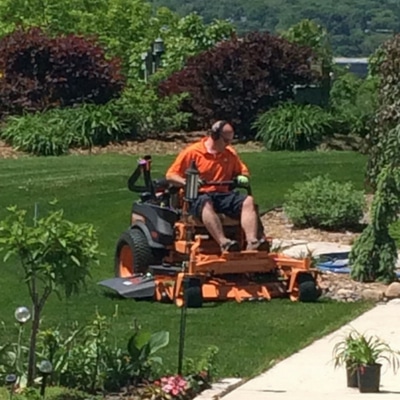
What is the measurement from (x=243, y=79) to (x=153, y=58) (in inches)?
392

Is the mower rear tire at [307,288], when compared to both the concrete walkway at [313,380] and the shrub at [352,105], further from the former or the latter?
the shrub at [352,105]

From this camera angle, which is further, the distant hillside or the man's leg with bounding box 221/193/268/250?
the distant hillside

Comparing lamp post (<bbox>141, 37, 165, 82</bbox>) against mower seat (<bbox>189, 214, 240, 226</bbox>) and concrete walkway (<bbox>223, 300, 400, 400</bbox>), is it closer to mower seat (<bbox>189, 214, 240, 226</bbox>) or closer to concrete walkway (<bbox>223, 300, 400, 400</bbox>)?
mower seat (<bbox>189, 214, 240, 226</bbox>)

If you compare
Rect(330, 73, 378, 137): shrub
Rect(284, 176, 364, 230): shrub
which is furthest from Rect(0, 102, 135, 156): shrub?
Rect(284, 176, 364, 230): shrub

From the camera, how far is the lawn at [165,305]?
8.95m

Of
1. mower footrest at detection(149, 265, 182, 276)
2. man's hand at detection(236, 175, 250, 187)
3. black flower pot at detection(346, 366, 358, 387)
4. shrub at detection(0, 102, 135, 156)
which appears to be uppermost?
man's hand at detection(236, 175, 250, 187)

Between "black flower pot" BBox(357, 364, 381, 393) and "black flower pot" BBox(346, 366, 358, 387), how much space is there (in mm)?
57

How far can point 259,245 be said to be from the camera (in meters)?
10.5

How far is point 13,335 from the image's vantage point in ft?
29.2

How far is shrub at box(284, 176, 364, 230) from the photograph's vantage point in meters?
14.5

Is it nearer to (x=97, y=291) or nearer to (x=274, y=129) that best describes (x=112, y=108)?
(x=274, y=129)

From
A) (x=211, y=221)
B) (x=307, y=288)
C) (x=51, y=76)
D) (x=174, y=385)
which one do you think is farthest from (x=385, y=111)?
(x=51, y=76)

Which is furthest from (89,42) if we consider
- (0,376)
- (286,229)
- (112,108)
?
(0,376)

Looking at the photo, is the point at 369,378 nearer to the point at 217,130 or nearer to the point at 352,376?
the point at 352,376
